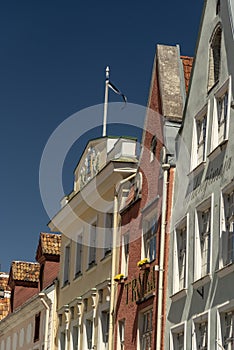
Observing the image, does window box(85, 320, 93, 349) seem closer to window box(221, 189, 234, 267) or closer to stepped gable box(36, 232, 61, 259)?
stepped gable box(36, 232, 61, 259)

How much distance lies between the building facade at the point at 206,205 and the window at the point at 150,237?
1997 mm

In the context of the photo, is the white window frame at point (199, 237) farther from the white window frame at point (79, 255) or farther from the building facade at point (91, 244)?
the white window frame at point (79, 255)

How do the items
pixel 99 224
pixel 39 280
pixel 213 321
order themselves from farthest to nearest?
pixel 39 280 < pixel 99 224 < pixel 213 321

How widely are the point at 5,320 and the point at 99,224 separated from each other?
1731 cm

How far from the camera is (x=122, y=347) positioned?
34.5 m

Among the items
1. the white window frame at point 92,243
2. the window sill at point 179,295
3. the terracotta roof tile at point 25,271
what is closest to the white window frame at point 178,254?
the window sill at point 179,295

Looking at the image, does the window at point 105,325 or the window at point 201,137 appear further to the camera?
the window at point 105,325

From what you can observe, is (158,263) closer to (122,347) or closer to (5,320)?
(122,347)

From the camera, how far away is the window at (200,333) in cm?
2694

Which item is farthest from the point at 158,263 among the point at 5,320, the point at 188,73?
the point at 5,320

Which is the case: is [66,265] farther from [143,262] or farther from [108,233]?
[143,262]

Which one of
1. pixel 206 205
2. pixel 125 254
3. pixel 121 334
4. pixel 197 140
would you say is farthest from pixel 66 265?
pixel 206 205

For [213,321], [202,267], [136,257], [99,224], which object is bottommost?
[213,321]

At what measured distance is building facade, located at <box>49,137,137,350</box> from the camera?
36719 millimetres
